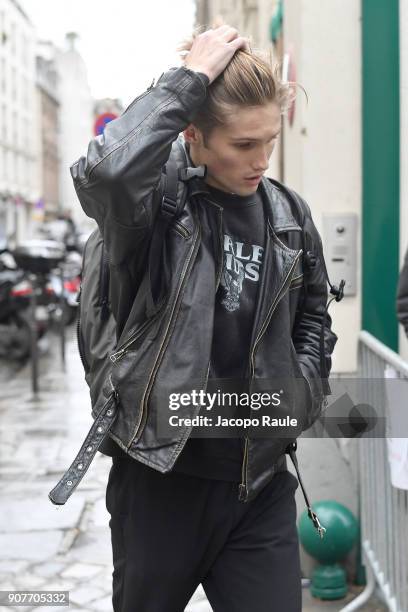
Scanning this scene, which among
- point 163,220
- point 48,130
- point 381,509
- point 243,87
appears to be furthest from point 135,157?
point 48,130

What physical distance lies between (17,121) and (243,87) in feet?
210

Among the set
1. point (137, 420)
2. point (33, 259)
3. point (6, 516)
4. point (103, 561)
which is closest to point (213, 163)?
point (137, 420)

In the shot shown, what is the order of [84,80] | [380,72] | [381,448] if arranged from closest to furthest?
[381,448], [380,72], [84,80]

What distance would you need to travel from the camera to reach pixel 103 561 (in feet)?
13.8

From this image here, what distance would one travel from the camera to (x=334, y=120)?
4117mm

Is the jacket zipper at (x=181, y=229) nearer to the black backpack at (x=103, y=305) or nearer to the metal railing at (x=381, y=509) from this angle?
the black backpack at (x=103, y=305)

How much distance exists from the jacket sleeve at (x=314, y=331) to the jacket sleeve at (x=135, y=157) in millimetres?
488

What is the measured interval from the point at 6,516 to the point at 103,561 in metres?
0.87

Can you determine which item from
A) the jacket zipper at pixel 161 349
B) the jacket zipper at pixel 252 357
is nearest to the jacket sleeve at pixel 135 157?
the jacket zipper at pixel 161 349

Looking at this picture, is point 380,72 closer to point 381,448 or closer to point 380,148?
point 380,148

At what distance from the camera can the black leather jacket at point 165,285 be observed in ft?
5.93

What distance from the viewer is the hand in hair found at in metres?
1.86

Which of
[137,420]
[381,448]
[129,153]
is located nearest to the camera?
[129,153]

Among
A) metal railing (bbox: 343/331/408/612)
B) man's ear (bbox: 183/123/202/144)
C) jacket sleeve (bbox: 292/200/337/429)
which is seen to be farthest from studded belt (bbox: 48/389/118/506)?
metal railing (bbox: 343/331/408/612)
